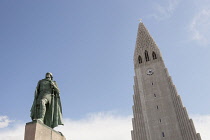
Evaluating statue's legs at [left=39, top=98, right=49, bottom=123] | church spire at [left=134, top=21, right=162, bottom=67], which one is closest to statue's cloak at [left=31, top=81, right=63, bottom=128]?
statue's legs at [left=39, top=98, right=49, bottom=123]

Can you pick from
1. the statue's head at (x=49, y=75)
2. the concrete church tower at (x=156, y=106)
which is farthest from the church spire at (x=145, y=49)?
the statue's head at (x=49, y=75)

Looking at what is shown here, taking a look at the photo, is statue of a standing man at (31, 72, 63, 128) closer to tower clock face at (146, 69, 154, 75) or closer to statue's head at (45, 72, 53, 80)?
statue's head at (45, 72, 53, 80)

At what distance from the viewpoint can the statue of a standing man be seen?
6945 mm

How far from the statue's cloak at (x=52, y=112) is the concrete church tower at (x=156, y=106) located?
3094cm

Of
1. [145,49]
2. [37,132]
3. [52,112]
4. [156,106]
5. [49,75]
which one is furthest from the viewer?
[145,49]

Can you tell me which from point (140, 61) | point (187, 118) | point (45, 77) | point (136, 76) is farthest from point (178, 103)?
point (45, 77)

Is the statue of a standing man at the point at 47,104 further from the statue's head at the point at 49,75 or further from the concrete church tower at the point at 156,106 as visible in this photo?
the concrete church tower at the point at 156,106

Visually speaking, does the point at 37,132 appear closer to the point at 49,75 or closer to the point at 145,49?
the point at 49,75

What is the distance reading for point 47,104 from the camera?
7.38 metres

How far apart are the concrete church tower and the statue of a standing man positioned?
31.0m

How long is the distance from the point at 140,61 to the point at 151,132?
57.4 ft

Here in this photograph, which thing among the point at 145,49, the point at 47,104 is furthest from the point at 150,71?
the point at 47,104

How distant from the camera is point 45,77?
26.3 feet

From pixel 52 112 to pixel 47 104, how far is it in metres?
0.32
